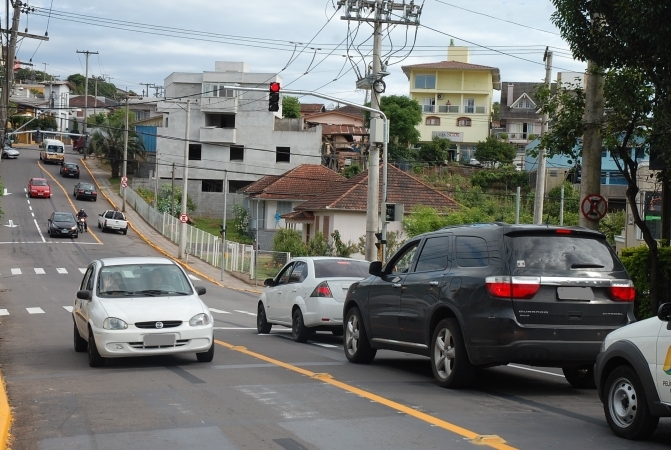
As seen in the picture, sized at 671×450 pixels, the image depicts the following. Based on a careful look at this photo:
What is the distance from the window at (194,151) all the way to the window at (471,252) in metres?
67.6

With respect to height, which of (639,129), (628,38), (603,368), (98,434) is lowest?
(98,434)

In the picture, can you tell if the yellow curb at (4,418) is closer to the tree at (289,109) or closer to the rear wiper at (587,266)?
Answer: the rear wiper at (587,266)

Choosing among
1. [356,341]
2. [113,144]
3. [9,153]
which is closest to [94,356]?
[356,341]

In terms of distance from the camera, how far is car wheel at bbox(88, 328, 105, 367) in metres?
13.0

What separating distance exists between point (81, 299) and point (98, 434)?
609cm

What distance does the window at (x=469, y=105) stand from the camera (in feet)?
289

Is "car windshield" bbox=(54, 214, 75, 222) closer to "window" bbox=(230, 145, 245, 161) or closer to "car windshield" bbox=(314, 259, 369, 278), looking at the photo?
"window" bbox=(230, 145, 245, 161)

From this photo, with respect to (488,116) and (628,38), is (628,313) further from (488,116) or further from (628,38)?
(488,116)

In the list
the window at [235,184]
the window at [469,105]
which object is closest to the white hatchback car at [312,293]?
the window at [235,184]

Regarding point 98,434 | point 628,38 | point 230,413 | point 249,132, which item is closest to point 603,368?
point 230,413

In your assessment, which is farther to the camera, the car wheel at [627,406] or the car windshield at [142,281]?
the car windshield at [142,281]

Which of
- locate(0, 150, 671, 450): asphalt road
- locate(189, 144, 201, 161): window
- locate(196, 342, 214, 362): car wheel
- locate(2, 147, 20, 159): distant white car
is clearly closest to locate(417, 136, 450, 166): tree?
locate(189, 144, 201, 161): window

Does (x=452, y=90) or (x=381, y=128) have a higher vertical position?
(x=452, y=90)

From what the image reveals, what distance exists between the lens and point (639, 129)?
17.3m
